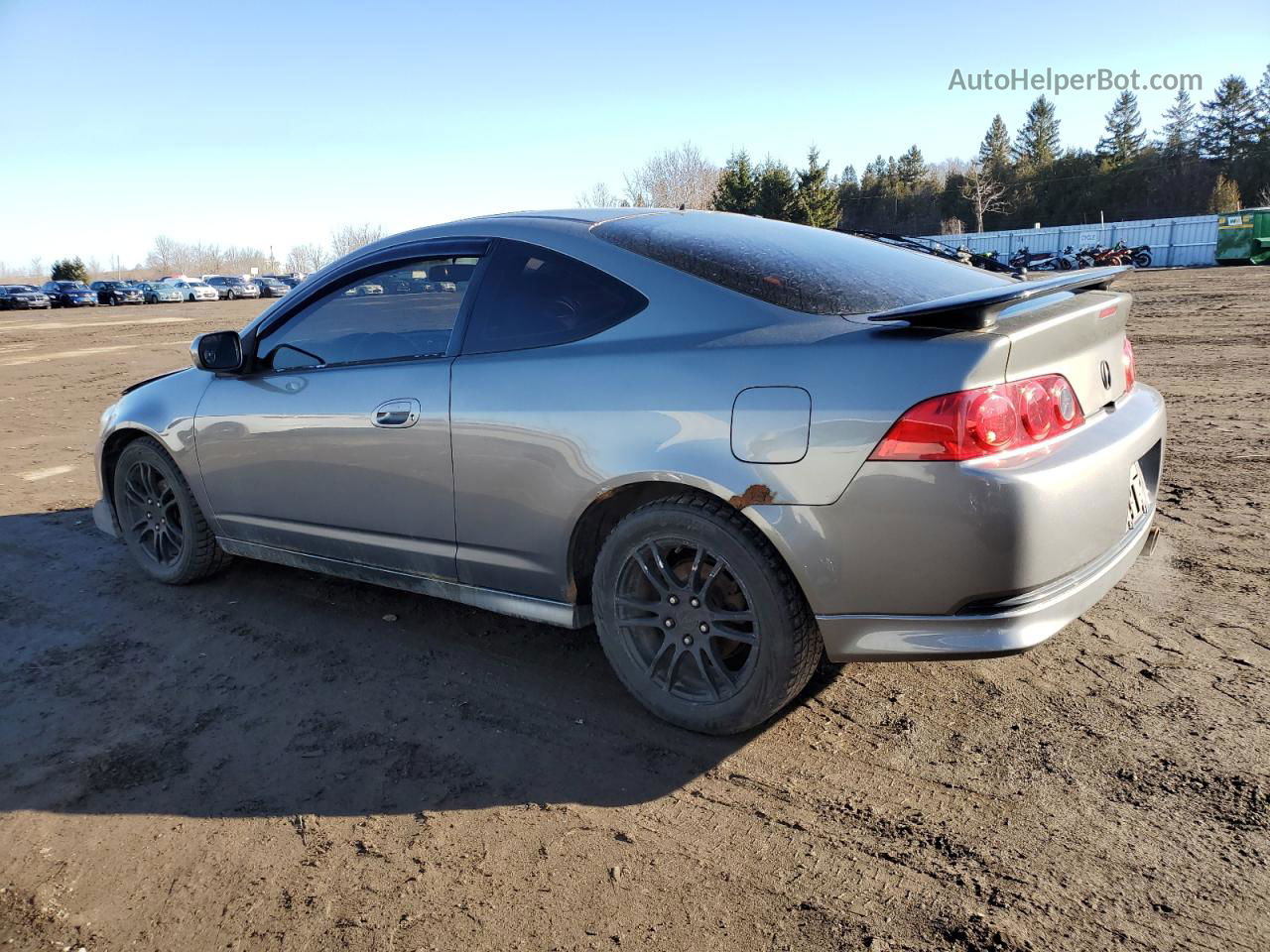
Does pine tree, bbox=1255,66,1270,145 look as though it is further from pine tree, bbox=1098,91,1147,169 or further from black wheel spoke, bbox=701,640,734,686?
black wheel spoke, bbox=701,640,734,686

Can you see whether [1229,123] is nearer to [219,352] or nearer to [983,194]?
[983,194]

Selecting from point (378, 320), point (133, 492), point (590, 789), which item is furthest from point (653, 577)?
point (133, 492)

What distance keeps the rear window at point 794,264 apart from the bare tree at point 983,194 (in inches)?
2615

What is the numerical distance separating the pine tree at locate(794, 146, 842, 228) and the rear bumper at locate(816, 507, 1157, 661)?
51777 millimetres

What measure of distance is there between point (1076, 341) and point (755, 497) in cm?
107

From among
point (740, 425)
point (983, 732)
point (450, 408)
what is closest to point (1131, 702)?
point (983, 732)

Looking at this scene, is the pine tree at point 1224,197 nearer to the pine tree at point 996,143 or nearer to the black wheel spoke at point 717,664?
the pine tree at point 996,143

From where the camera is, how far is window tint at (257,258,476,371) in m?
3.39

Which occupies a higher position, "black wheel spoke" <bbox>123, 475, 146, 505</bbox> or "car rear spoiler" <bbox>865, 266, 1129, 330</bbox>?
"car rear spoiler" <bbox>865, 266, 1129, 330</bbox>

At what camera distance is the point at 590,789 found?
2.61 metres

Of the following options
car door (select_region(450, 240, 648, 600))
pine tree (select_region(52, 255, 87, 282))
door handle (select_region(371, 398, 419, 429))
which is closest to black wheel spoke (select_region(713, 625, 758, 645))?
car door (select_region(450, 240, 648, 600))

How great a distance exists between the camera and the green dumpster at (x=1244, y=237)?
111 ft

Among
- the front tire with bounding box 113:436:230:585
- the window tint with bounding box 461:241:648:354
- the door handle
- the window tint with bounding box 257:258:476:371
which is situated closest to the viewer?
the window tint with bounding box 461:241:648:354

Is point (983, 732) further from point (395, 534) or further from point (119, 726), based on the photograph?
point (119, 726)
